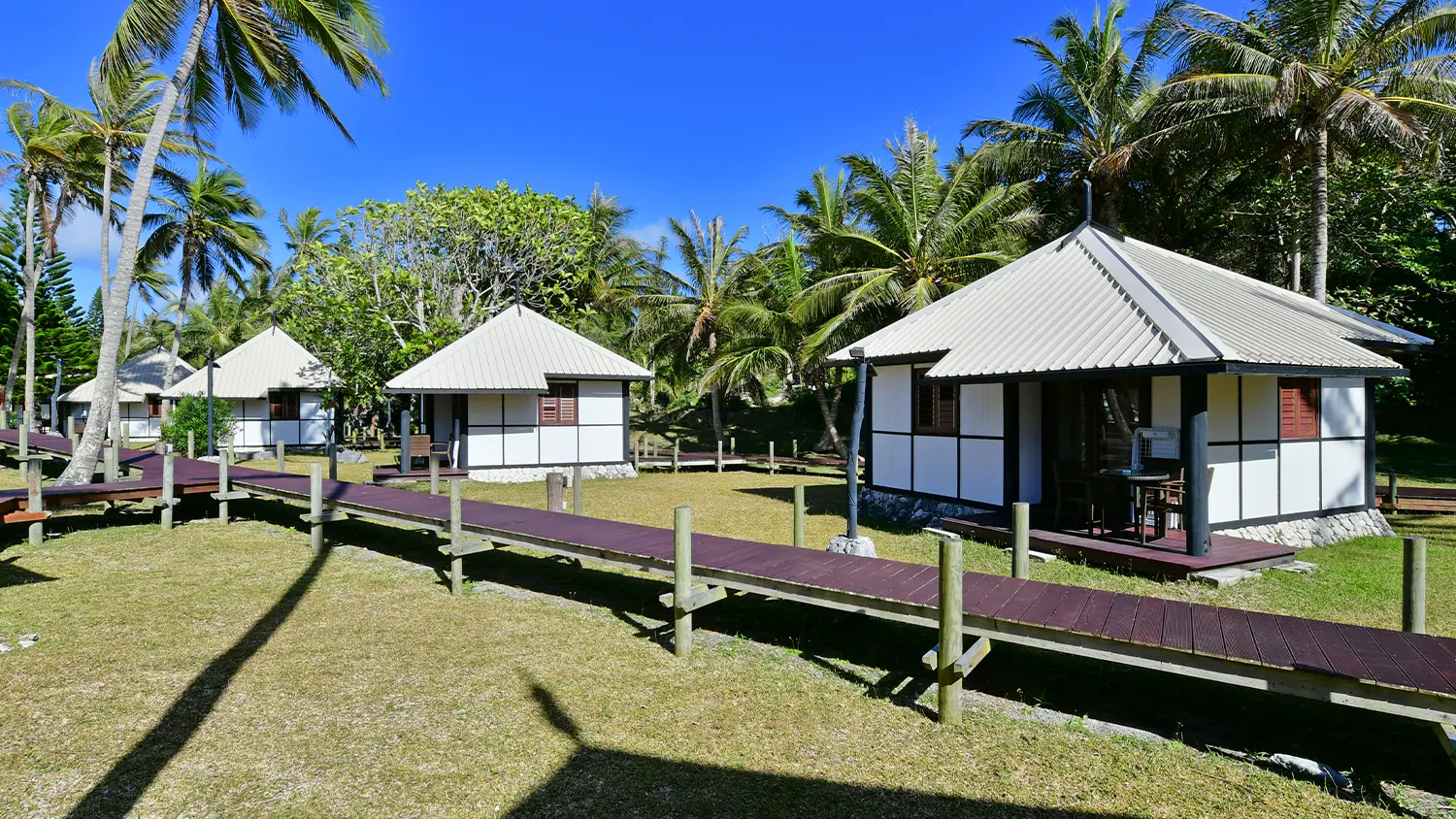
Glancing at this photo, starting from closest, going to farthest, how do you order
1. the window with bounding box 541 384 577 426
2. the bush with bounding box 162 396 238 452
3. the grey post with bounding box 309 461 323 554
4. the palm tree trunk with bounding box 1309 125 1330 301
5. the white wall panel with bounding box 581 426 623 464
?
the grey post with bounding box 309 461 323 554, the palm tree trunk with bounding box 1309 125 1330 301, the window with bounding box 541 384 577 426, the white wall panel with bounding box 581 426 623 464, the bush with bounding box 162 396 238 452

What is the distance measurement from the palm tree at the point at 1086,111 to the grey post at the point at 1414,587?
15183 millimetres

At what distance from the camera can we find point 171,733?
473 centimetres

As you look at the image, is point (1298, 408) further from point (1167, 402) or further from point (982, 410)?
point (982, 410)

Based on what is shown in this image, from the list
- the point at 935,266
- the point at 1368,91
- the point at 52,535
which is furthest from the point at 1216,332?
the point at 52,535

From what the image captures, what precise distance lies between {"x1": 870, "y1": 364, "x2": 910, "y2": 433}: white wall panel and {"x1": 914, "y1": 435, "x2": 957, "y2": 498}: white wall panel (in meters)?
0.50

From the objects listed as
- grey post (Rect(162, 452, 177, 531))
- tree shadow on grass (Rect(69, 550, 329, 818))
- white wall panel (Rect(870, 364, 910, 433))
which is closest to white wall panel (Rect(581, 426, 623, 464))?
white wall panel (Rect(870, 364, 910, 433))

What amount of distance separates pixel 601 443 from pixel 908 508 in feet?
33.2

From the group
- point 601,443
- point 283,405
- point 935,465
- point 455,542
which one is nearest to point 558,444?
point 601,443

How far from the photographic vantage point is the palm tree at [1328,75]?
1334 cm

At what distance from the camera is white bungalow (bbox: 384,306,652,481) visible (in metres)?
18.8

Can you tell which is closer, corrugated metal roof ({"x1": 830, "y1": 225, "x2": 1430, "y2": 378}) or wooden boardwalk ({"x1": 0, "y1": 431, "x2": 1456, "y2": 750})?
wooden boardwalk ({"x1": 0, "y1": 431, "x2": 1456, "y2": 750})

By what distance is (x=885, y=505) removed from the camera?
13.6 m

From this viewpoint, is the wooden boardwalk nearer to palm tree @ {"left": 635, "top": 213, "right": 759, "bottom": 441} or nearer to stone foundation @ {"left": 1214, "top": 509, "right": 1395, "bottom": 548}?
stone foundation @ {"left": 1214, "top": 509, "right": 1395, "bottom": 548}

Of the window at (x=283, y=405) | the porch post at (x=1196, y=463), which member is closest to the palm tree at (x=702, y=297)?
the window at (x=283, y=405)
